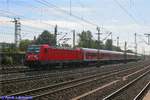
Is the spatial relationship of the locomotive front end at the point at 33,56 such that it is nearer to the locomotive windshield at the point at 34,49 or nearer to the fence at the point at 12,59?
the locomotive windshield at the point at 34,49

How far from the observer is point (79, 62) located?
55.1 m

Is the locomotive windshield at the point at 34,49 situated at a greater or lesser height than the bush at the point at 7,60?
greater

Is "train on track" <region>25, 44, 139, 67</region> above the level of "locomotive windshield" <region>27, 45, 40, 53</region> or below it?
below

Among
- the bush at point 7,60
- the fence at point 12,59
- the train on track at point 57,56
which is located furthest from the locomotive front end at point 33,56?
the bush at point 7,60

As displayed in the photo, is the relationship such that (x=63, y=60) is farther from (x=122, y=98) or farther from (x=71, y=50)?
(x=122, y=98)

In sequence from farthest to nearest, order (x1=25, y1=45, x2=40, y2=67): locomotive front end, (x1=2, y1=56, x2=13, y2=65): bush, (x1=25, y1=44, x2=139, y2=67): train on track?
1. (x1=2, y1=56, x2=13, y2=65): bush
2. (x1=25, y1=44, x2=139, y2=67): train on track
3. (x1=25, y1=45, x2=40, y2=67): locomotive front end

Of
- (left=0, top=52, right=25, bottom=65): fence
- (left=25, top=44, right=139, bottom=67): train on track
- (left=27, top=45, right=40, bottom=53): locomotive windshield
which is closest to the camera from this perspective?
(left=25, top=44, right=139, bottom=67): train on track

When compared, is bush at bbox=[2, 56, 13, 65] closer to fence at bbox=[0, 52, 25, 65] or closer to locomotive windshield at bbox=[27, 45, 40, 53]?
fence at bbox=[0, 52, 25, 65]

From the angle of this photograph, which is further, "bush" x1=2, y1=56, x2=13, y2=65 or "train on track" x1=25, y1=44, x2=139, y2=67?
"bush" x1=2, y1=56, x2=13, y2=65

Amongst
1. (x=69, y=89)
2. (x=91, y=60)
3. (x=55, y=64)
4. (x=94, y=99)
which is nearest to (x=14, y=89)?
(x=69, y=89)

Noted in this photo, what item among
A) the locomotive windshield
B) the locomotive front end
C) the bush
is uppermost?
the locomotive windshield

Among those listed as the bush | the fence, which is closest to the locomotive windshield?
the fence

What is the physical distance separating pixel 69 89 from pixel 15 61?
36645 mm

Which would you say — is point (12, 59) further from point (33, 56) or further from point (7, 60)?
point (33, 56)
